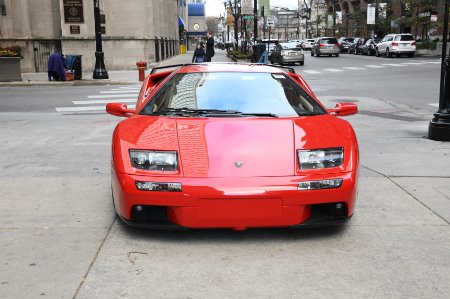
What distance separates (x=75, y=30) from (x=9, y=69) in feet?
24.8

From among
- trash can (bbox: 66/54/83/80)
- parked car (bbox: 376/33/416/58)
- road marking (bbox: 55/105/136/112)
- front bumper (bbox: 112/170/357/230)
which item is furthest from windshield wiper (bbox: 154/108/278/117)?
parked car (bbox: 376/33/416/58)

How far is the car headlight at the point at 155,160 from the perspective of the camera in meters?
3.94

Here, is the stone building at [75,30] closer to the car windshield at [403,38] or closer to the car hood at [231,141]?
the car windshield at [403,38]

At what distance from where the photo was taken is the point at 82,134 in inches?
362

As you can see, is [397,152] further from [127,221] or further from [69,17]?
[69,17]

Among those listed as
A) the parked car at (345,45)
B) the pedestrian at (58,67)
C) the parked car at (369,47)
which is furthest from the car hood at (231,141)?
the parked car at (345,45)

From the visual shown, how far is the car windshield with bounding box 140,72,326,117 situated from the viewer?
15.5 feet

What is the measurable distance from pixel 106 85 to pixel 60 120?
32.7 feet

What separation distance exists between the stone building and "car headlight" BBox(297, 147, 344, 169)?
26.1 m

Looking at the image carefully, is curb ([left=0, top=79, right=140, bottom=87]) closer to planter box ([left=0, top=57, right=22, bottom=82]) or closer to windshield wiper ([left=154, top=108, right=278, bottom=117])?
planter box ([left=0, top=57, right=22, bottom=82])

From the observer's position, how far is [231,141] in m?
4.14

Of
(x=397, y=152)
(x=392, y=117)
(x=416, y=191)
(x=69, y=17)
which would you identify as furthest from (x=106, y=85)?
(x=416, y=191)

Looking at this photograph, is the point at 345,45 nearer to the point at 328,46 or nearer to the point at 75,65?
the point at 328,46

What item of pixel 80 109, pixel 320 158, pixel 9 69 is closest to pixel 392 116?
pixel 80 109
